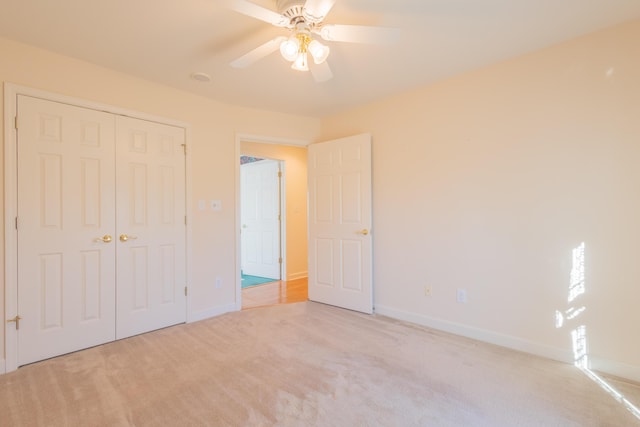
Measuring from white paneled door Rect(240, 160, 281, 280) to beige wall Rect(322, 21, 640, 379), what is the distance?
2.28 metres

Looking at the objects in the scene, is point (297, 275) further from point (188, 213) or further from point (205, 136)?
point (205, 136)

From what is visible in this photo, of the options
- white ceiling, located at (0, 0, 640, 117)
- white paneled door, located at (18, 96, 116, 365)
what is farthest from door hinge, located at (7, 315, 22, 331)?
white ceiling, located at (0, 0, 640, 117)

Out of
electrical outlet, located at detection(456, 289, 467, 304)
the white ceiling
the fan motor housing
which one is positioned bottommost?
electrical outlet, located at detection(456, 289, 467, 304)

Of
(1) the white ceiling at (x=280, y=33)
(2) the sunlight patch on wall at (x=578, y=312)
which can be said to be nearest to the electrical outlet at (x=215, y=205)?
(1) the white ceiling at (x=280, y=33)

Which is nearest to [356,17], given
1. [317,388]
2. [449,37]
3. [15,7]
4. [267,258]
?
[449,37]

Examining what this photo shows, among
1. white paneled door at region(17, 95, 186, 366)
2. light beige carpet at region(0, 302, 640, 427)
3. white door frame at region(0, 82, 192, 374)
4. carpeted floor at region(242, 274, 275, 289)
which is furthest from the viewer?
carpeted floor at region(242, 274, 275, 289)

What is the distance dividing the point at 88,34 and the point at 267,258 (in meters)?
3.84

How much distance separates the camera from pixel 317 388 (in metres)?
1.95

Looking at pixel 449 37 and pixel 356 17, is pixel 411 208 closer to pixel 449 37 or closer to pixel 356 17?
pixel 449 37

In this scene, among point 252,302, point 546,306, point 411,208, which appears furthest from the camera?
point 252,302

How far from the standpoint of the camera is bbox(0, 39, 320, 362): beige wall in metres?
2.59

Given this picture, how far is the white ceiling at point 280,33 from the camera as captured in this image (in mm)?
1853

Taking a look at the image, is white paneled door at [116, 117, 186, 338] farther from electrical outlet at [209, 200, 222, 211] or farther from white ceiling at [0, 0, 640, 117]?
white ceiling at [0, 0, 640, 117]

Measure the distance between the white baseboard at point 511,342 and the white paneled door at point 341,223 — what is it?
1.41 feet
